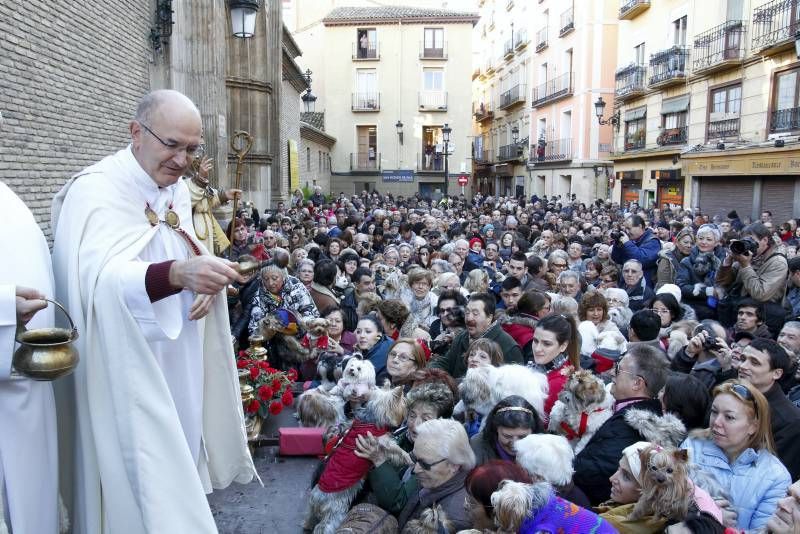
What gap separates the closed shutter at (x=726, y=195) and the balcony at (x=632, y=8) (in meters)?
8.59

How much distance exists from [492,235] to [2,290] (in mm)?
11606

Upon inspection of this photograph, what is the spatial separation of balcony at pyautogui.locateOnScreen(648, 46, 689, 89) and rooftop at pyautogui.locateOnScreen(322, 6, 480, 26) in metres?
21.3

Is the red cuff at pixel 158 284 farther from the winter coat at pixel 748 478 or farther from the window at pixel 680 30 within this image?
the window at pixel 680 30

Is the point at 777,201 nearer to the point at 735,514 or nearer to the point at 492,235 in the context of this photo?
the point at 492,235

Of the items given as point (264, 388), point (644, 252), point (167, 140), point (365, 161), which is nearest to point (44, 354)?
point (167, 140)

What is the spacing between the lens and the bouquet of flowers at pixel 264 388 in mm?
4598

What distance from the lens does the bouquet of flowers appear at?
460cm

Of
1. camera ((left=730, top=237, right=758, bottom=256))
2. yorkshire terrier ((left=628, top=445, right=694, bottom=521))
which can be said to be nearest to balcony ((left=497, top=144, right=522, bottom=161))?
camera ((left=730, top=237, right=758, bottom=256))

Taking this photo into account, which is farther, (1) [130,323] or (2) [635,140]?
(2) [635,140]

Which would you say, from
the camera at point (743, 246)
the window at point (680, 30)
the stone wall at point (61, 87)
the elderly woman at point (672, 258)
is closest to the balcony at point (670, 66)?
the window at point (680, 30)

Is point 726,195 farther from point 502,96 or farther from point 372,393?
point 502,96

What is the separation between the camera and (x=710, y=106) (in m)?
23.2

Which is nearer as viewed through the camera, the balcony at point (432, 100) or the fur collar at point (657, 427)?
the fur collar at point (657, 427)

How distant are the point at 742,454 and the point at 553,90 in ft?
121
